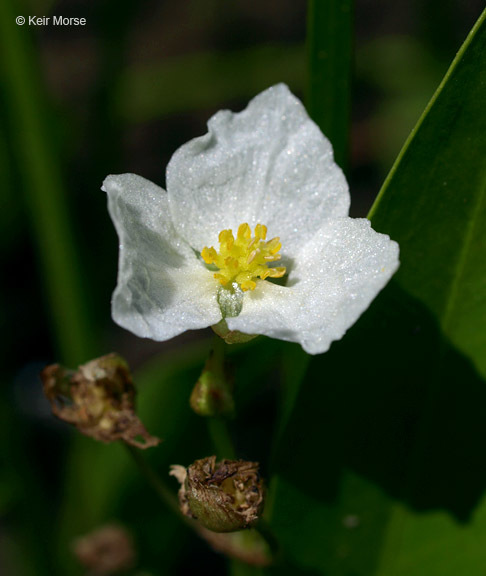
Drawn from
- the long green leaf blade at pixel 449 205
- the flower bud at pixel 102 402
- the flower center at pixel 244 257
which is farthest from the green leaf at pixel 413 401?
the flower bud at pixel 102 402

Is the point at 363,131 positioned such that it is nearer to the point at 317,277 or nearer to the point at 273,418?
the point at 273,418

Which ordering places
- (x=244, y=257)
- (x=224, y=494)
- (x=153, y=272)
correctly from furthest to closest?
(x=244, y=257) → (x=153, y=272) → (x=224, y=494)

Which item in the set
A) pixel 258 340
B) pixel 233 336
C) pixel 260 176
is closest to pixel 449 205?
pixel 260 176

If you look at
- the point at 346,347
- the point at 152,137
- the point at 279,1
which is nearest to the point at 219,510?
the point at 346,347

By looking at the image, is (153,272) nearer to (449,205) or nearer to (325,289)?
(325,289)

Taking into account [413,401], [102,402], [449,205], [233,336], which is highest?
[449,205]

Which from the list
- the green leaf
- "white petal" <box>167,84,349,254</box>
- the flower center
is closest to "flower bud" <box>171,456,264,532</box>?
the green leaf

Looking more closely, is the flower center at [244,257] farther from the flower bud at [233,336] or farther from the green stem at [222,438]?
the green stem at [222,438]
